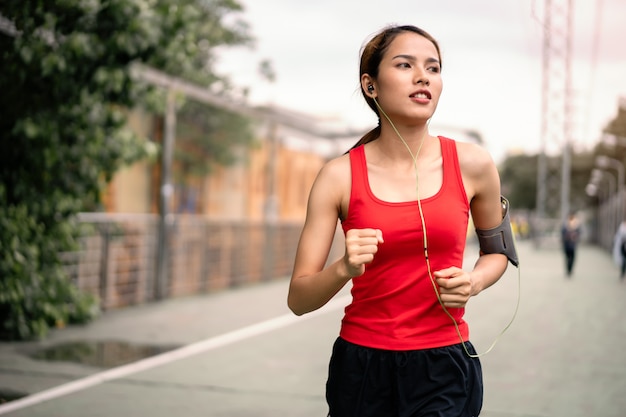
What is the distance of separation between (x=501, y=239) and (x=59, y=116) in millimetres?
6993

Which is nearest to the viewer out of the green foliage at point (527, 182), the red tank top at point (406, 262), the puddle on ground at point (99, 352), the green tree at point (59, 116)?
the red tank top at point (406, 262)

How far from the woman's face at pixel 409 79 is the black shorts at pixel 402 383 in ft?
2.30

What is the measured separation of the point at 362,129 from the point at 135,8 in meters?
15.1

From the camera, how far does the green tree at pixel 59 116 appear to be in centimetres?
843

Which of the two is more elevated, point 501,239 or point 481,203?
point 481,203

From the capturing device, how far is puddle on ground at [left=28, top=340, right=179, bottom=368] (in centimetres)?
794

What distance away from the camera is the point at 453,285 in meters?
2.48

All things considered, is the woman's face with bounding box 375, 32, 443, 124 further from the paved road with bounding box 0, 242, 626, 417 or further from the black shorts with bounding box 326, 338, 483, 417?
the paved road with bounding box 0, 242, 626, 417

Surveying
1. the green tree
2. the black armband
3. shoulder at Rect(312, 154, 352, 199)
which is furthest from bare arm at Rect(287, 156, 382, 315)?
the green tree

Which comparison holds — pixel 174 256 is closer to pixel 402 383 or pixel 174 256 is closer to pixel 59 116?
pixel 59 116

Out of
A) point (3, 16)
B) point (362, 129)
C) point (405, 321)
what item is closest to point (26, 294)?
point (3, 16)

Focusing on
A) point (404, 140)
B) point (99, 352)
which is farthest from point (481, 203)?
point (99, 352)

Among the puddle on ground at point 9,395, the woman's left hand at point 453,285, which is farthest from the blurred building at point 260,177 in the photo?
the woman's left hand at point 453,285

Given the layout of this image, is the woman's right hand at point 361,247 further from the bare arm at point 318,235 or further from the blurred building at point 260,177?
the blurred building at point 260,177
